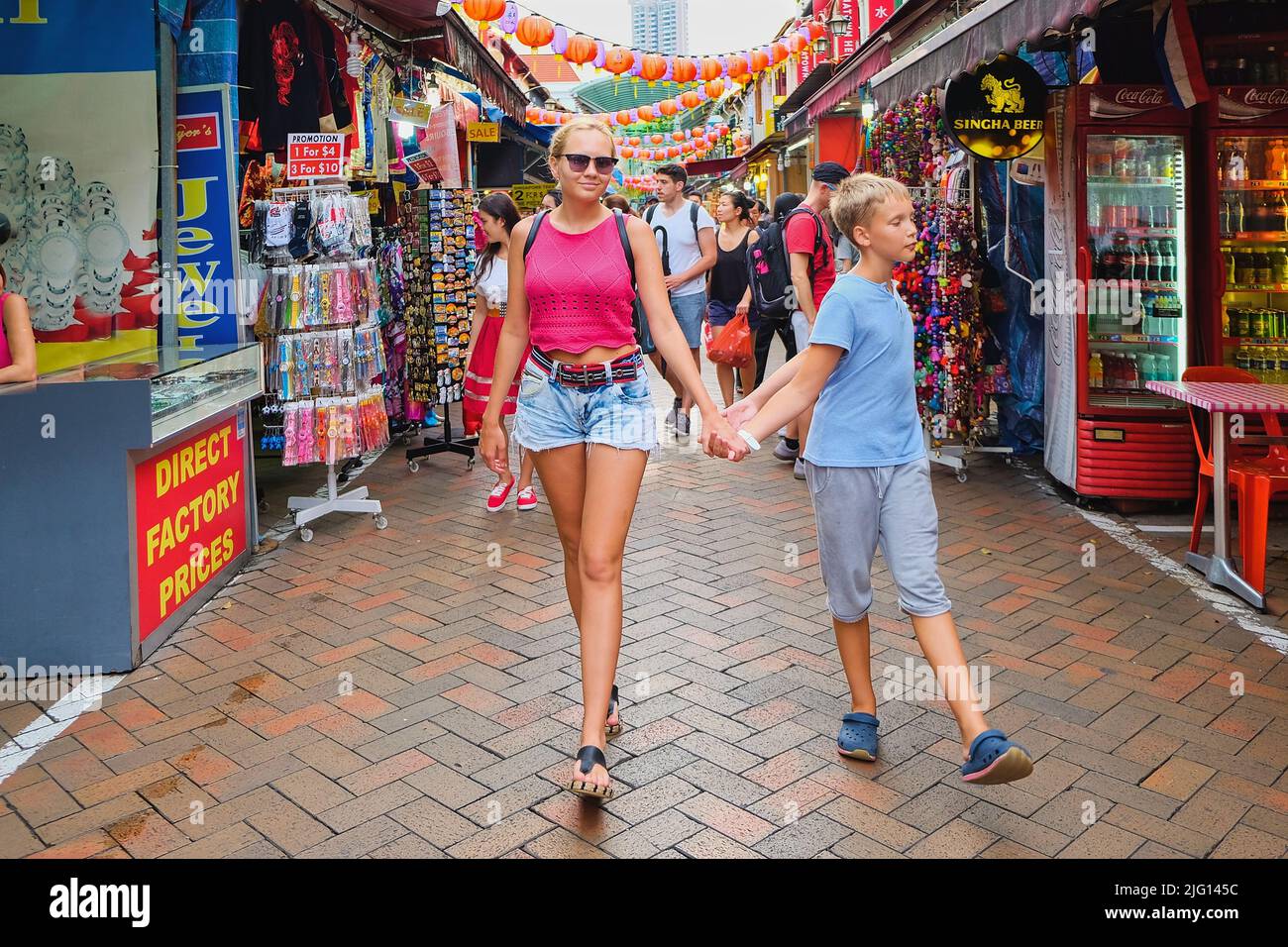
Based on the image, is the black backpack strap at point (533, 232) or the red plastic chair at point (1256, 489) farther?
the red plastic chair at point (1256, 489)

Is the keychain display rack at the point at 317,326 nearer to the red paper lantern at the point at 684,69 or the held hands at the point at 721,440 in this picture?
the held hands at the point at 721,440

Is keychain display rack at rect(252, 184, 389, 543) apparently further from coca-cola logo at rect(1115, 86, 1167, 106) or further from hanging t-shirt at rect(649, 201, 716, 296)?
coca-cola logo at rect(1115, 86, 1167, 106)

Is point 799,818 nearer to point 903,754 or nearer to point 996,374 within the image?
point 903,754

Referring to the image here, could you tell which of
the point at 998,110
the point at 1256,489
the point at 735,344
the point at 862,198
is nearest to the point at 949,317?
the point at 998,110

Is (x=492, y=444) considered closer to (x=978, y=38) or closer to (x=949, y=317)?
(x=978, y=38)

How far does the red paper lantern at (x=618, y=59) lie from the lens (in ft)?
42.9

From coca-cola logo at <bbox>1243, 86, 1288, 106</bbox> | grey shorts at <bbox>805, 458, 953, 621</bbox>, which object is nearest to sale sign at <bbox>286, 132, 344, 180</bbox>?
grey shorts at <bbox>805, 458, 953, 621</bbox>

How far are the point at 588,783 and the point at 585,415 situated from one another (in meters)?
1.05

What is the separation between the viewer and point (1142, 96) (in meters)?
6.45

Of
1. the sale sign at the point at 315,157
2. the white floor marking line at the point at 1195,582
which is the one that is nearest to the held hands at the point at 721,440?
the white floor marking line at the point at 1195,582

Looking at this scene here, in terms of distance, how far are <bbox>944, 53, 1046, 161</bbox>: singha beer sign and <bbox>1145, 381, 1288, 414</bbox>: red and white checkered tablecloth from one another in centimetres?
183

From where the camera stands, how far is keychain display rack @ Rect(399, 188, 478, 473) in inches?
341

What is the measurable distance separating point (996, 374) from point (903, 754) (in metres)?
4.85

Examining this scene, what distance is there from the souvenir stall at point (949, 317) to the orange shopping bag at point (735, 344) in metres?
1.22
